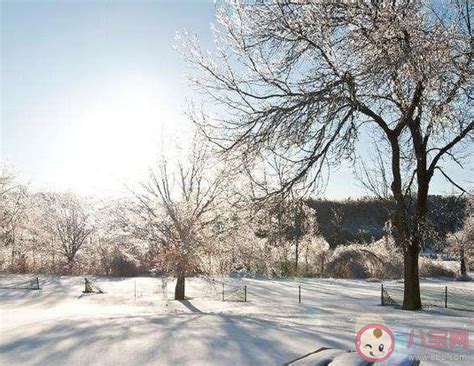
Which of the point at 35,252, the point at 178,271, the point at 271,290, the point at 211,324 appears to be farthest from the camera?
the point at 35,252

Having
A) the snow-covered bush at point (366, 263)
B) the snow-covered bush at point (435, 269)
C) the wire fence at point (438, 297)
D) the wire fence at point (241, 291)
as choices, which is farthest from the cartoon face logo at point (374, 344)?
the snow-covered bush at point (435, 269)

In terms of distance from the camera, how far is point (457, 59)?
20.5 ft

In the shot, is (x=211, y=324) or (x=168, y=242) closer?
(x=211, y=324)

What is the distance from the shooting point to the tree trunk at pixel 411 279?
13023mm

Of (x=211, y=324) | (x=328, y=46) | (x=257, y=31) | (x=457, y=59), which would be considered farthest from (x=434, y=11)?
(x=211, y=324)

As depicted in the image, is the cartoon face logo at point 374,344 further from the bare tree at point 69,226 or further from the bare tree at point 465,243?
the bare tree at point 69,226

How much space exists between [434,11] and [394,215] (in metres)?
7.17

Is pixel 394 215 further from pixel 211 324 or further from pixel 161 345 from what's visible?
pixel 161 345

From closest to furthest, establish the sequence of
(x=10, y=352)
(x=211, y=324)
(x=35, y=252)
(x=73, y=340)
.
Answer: (x=10, y=352)
(x=73, y=340)
(x=211, y=324)
(x=35, y=252)

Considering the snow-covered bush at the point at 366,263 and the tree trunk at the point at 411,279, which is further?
the snow-covered bush at the point at 366,263

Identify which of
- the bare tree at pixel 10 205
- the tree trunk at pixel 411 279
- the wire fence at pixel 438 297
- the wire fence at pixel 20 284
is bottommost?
the wire fence at pixel 20 284

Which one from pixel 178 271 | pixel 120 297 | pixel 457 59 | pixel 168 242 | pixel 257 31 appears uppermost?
pixel 257 31

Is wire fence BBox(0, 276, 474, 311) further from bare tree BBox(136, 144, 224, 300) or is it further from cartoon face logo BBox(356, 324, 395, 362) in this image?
cartoon face logo BBox(356, 324, 395, 362)

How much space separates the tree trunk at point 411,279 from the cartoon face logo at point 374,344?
900 centimetres
